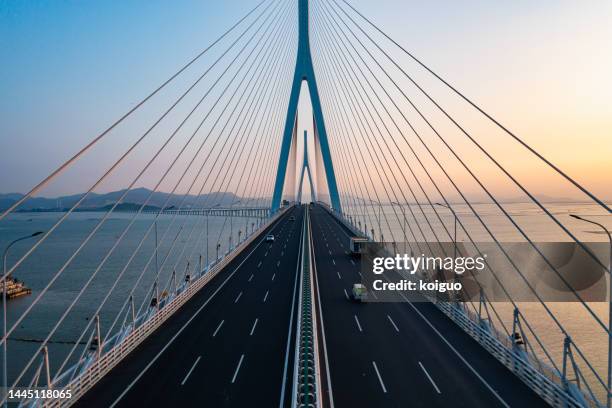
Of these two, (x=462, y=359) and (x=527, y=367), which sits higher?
(x=527, y=367)

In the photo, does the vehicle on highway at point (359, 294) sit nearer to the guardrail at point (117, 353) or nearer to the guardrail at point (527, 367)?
the guardrail at point (527, 367)

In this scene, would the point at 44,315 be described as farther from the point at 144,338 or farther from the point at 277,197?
the point at 277,197

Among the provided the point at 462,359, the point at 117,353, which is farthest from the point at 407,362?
the point at 117,353

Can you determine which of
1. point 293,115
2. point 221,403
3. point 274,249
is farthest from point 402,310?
point 293,115

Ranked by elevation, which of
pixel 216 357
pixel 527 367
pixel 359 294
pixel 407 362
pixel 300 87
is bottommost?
pixel 216 357

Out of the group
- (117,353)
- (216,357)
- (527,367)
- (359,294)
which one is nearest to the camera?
(527,367)

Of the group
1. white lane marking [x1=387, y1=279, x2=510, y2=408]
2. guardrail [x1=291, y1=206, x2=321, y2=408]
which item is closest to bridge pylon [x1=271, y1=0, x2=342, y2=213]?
white lane marking [x1=387, y1=279, x2=510, y2=408]

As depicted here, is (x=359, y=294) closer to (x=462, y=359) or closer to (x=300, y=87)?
(x=462, y=359)

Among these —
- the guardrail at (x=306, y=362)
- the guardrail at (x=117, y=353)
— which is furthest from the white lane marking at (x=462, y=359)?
the guardrail at (x=117, y=353)
